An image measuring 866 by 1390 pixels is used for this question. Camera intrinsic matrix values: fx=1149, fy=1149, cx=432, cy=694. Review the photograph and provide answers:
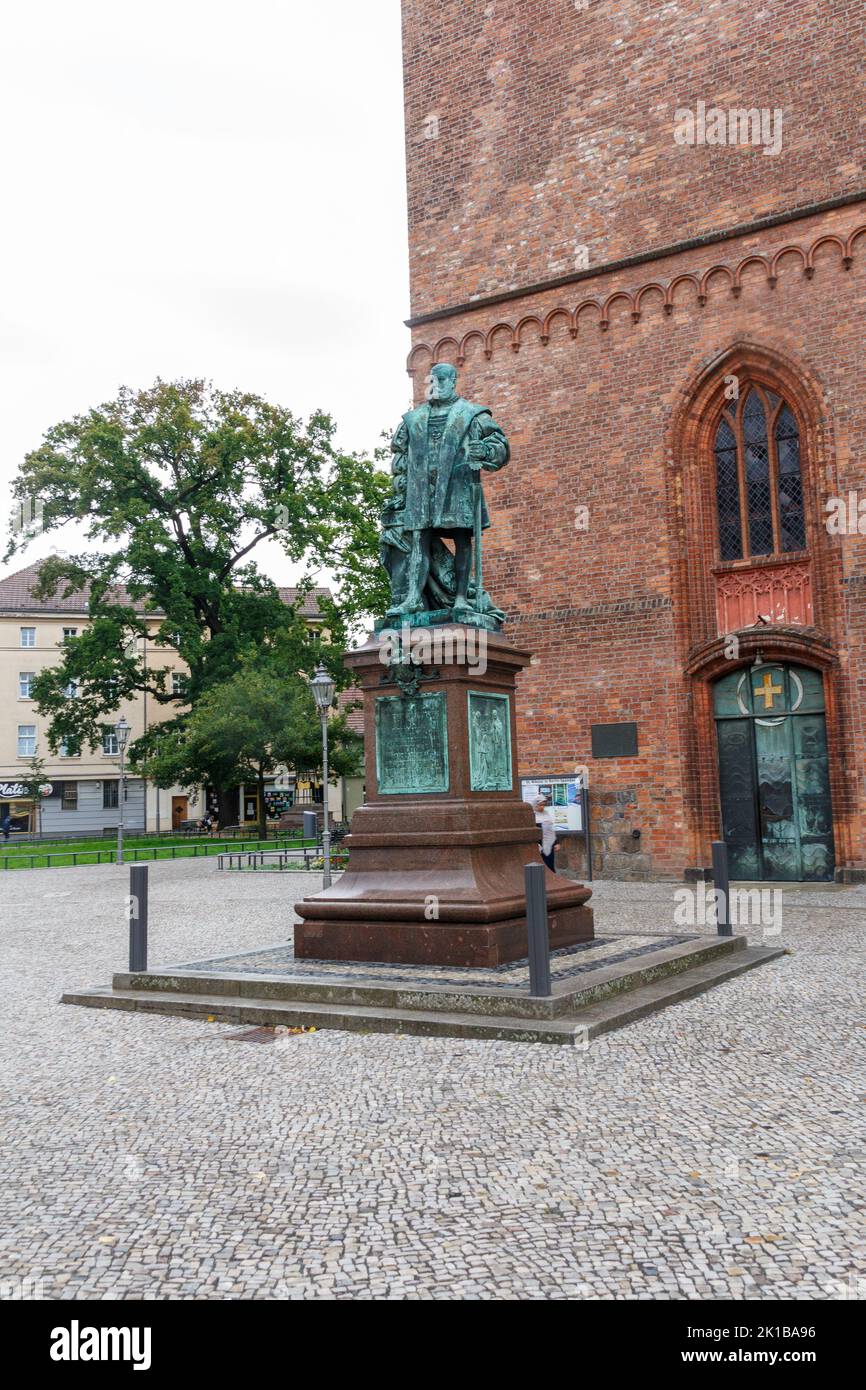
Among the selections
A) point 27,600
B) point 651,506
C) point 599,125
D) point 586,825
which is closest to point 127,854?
point 586,825

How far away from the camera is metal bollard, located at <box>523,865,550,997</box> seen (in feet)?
22.5

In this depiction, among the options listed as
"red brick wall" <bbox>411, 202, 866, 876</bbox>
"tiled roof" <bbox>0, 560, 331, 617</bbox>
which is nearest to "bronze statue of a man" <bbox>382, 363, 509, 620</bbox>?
"red brick wall" <bbox>411, 202, 866, 876</bbox>

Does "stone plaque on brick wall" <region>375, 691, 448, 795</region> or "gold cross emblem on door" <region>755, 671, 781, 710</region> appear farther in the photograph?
"gold cross emblem on door" <region>755, 671, 781, 710</region>

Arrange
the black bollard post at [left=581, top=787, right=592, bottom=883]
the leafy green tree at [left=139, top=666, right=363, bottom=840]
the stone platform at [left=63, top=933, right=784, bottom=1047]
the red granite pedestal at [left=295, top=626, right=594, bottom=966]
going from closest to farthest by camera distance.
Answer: the stone platform at [left=63, top=933, right=784, bottom=1047] < the red granite pedestal at [left=295, top=626, right=594, bottom=966] < the black bollard post at [left=581, top=787, right=592, bottom=883] < the leafy green tree at [left=139, top=666, right=363, bottom=840]

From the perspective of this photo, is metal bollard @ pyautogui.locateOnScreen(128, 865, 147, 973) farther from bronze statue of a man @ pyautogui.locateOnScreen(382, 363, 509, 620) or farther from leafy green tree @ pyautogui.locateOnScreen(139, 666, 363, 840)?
leafy green tree @ pyautogui.locateOnScreen(139, 666, 363, 840)

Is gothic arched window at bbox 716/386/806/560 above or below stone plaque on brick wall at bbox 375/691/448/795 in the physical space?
→ above

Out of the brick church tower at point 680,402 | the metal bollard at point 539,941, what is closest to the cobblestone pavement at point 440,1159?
the metal bollard at point 539,941

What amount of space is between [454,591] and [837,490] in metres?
8.77

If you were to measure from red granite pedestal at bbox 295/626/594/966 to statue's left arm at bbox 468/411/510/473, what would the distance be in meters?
1.46

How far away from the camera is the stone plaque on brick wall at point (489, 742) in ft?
29.1

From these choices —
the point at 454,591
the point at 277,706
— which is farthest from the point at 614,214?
the point at 277,706

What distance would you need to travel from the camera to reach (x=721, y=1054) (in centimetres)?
623

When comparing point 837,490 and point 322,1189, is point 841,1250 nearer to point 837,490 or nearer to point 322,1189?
point 322,1189

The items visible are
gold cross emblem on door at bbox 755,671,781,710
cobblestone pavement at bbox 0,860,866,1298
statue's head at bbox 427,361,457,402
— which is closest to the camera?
cobblestone pavement at bbox 0,860,866,1298
